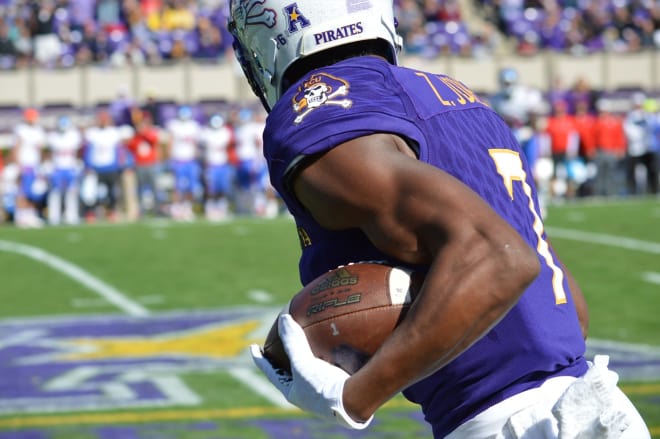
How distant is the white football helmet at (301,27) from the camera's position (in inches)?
79.4

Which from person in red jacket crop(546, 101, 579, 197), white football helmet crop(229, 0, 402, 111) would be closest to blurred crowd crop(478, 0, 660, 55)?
person in red jacket crop(546, 101, 579, 197)

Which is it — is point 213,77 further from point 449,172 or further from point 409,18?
point 449,172

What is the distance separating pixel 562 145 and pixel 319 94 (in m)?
16.1

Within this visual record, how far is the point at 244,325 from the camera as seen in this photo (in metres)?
9.45

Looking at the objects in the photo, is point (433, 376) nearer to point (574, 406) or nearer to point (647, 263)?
point (574, 406)

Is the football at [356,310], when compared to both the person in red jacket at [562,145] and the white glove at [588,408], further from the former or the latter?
the person in red jacket at [562,145]

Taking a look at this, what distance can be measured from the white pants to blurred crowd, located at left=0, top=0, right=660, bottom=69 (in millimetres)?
19279

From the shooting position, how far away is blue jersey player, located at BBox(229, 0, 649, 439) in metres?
1.73

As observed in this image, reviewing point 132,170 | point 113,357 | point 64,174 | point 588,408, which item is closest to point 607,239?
point 132,170

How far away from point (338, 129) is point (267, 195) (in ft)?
51.2

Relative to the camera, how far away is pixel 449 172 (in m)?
1.94

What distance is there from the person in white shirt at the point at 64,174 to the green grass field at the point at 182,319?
5.07ft

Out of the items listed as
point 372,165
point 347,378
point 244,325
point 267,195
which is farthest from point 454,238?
point 267,195

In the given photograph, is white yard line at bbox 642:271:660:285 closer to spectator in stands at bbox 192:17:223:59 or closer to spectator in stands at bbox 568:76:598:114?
spectator in stands at bbox 568:76:598:114
